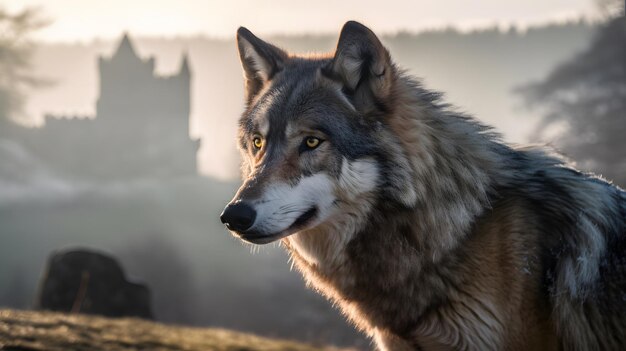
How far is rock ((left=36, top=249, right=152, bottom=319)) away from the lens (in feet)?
45.0

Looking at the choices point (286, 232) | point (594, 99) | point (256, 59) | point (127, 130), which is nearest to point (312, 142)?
point (286, 232)

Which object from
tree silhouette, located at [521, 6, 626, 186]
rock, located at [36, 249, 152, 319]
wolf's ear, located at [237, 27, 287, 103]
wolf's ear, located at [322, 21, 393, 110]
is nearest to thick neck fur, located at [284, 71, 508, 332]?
wolf's ear, located at [322, 21, 393, 110]

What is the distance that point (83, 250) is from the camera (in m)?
14.5

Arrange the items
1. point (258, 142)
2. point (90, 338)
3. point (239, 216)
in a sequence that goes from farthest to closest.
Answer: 1. point (90, 338)
2. point (258, 142)
3. point (239, 216)

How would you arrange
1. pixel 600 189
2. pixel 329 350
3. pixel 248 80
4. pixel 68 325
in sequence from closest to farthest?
pixel 600 189 < pixel 248 80 < pixel 68 325 < pixel 329 350

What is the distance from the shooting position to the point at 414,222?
13.8ft

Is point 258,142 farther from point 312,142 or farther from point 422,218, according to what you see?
point 422,218

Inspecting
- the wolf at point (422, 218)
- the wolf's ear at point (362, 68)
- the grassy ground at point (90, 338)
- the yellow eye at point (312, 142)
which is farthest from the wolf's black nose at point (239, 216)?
the grassy ground at point (90, 338)

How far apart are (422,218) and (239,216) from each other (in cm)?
112

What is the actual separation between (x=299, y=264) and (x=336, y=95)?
1.18 metres

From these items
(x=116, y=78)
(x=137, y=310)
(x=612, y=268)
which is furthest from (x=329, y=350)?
(x=116, y=78)

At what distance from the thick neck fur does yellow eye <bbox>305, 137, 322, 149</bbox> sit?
0.43 metres

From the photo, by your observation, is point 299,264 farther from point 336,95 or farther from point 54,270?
point 54,270

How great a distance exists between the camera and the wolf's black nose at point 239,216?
3838 mm
